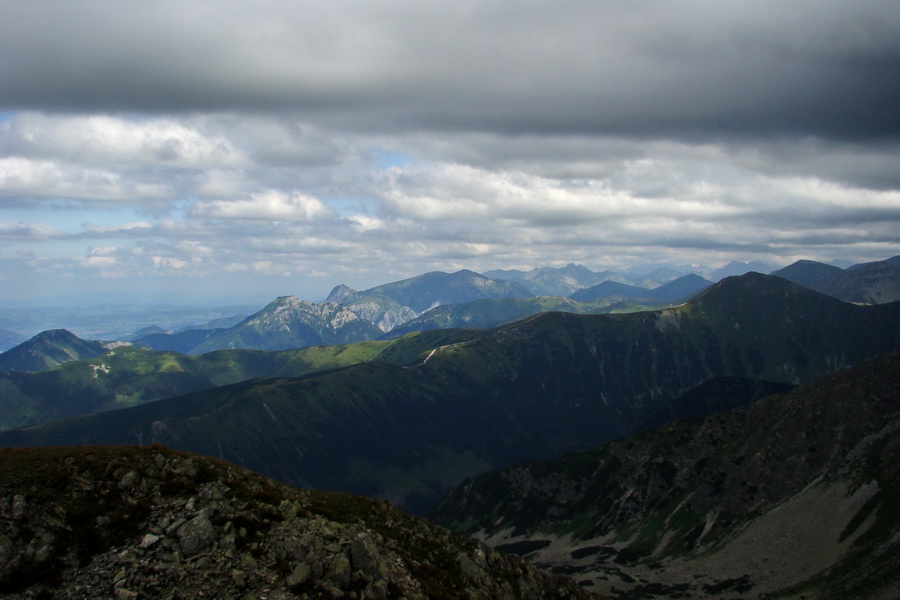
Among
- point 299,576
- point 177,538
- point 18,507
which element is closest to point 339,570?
point 299,576

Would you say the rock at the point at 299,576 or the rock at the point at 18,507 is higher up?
the rock at the point at 18,507

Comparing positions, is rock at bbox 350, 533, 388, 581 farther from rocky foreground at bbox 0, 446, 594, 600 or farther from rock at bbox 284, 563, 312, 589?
rock at bbox 284, 563, 312, 589

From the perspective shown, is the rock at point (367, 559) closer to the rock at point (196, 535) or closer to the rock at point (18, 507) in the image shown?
the rock at point (196, 535)

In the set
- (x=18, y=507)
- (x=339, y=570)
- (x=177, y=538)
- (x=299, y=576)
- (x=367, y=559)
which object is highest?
(x=18, y=507)

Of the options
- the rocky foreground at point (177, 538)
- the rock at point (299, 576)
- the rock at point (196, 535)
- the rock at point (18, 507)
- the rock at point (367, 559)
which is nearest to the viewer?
the rocky foreground at point (177, 538)

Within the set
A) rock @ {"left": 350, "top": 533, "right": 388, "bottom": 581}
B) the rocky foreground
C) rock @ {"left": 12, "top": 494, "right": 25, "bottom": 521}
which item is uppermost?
rock @ {"left": 12, "top": 494, "right": 25, "bottom": 521}

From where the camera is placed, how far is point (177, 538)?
63812 millimetres

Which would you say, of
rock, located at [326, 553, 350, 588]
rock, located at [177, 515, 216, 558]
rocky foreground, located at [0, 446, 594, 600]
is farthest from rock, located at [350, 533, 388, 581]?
rock, located at [177, 515, 216, 558]

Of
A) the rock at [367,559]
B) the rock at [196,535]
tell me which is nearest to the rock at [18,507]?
the rock at [196,535]

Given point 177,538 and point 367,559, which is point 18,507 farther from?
point 367,559

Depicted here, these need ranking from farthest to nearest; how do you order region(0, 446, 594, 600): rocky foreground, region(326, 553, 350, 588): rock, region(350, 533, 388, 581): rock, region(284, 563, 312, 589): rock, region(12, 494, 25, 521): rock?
1. region(350, 533, 388, 581): rock
2. region(326, 553, 350, 588): rock
3. region(284, 563, 312, 589): rock
4. region(12, 494, 25, 521): rock
5. region(0, 446, 594, 600): rocky foreground

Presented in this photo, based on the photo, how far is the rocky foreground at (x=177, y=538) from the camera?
59.2 meters

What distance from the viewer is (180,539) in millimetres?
63594

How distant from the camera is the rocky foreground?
59.2 meters
